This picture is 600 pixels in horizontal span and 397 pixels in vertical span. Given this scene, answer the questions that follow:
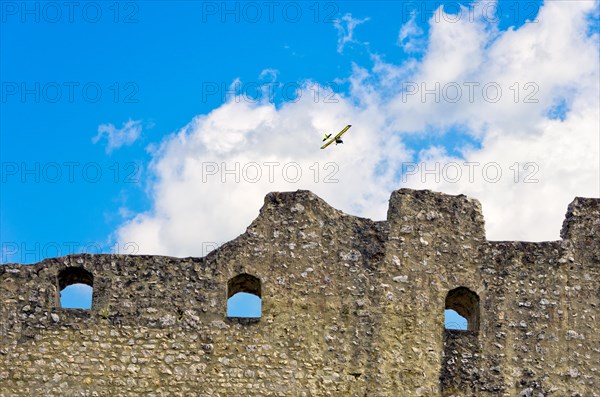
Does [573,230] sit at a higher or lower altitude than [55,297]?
higher

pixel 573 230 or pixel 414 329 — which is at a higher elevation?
pixel 573 230

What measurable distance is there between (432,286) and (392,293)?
0.60 m

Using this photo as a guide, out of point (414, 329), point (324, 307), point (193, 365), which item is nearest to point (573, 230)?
point (414, 329)

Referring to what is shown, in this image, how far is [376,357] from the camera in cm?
1563

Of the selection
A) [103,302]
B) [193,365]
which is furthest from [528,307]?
[103,302]

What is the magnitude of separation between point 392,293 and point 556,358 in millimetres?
2554

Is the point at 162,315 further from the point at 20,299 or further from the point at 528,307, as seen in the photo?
the point at 528,307

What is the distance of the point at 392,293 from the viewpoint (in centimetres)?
1593

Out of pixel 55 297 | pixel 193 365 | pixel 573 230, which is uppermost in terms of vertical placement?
pixel 573 230

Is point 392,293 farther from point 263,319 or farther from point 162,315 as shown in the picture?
point 162,315

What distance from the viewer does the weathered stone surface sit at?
50.8 feet

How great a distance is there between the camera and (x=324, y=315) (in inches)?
620

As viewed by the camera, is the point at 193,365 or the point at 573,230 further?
the point at 573,230

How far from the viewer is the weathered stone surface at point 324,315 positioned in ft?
50.8
